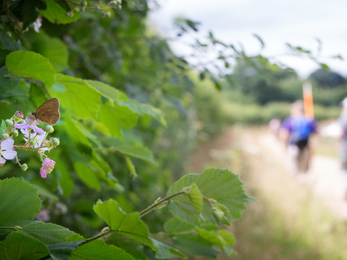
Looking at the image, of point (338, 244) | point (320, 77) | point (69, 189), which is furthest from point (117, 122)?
point (320, 77)

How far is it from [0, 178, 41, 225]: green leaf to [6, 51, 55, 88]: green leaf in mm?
149

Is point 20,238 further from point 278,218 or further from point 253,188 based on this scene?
point 253,188

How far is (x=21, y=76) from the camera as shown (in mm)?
415

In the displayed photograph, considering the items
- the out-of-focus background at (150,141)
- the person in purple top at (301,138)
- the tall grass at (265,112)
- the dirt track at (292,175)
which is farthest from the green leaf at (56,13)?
the tall grass at (265,112)

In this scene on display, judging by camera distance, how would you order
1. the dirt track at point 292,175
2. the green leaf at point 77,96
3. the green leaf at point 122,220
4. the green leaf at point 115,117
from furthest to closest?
the dirt track at point 292,175 → the green leaf at point 115,117 → the green leaf at point 77,96 → the green leaf at point 122,220

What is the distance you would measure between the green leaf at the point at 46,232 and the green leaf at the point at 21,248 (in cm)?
2

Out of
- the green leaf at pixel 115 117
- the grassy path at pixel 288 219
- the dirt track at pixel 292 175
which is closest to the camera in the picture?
the green leaf at pixel 115 117

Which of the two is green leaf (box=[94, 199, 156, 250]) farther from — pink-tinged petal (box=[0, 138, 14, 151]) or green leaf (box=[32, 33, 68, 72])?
green leaf (box=[32, 33, 68, 72])

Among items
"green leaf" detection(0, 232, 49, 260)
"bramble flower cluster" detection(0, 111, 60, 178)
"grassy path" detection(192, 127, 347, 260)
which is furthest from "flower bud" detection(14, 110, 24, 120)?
"grassy path" detection(192, 127, 347, 260)

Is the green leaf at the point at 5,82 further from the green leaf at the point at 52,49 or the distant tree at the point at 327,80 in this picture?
the distant tree at the point at 327,80

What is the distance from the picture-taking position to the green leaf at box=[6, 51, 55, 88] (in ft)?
1.21

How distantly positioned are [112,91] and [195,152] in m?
7.67

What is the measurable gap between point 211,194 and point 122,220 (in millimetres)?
116

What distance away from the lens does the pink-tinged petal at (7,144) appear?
0.24m
